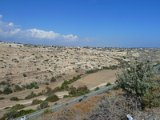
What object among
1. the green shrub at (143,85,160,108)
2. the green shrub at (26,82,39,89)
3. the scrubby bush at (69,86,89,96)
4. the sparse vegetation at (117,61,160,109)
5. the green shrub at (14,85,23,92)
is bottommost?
the green shrub at (14,85,23,92)

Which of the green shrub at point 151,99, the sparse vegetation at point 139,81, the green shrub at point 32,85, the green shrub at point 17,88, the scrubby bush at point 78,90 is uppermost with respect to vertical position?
the sparse vegetation at point 139,81

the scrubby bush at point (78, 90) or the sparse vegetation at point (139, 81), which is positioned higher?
the sparse vegetation at point (139, 81)

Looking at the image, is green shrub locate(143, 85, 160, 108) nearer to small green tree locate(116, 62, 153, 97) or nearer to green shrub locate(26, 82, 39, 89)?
small green tree locate(116, 62, 153, 97)

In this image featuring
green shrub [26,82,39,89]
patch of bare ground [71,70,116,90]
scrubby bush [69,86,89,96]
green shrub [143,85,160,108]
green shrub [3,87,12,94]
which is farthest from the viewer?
green shrub [26,82,39,89]

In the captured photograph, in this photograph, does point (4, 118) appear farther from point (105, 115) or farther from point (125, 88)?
point (105, 115)

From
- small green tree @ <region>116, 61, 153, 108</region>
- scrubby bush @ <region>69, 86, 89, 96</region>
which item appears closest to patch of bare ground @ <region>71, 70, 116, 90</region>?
scrubby bush @ <region>69, 86, 89, 96</region>

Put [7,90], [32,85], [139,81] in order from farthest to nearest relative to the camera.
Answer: [32,85], [7,90], [139,81]

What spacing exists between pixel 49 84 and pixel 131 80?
124ft

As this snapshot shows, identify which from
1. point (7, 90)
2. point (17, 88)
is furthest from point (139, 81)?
point (17, 88)

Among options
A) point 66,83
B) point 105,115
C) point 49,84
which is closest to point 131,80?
point 105,115

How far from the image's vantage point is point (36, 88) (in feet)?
168

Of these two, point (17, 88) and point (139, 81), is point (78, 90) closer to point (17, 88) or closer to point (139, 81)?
point (17, 88)

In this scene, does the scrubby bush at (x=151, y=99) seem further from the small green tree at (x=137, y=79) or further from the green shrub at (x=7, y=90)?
the green shrub at (x=7, y=90)

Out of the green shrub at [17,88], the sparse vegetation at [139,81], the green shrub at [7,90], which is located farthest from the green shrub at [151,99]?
the green shrub at [17,88]
